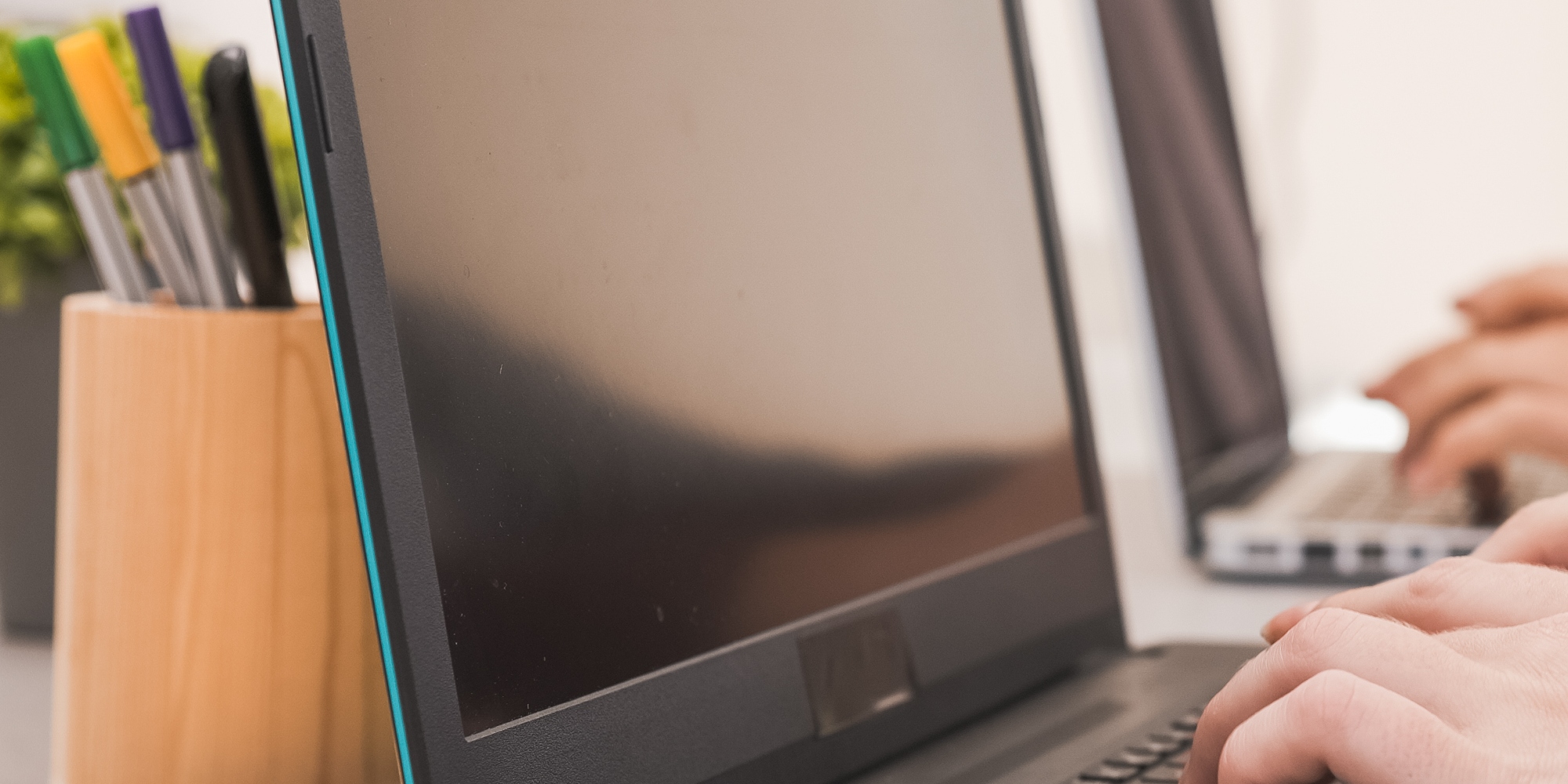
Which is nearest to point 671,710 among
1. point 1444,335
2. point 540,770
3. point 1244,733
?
point 540,770

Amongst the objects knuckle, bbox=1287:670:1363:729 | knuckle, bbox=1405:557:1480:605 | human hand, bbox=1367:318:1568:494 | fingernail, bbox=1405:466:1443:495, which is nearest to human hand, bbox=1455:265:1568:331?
human hand, bbox=1367:318:1568:494

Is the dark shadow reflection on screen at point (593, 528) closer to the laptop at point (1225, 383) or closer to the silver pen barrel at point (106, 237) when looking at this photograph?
the silver pen barrel at point (106, 237)

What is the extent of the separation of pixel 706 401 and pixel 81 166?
8.4 inches

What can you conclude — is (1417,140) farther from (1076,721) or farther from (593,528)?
(593,528)

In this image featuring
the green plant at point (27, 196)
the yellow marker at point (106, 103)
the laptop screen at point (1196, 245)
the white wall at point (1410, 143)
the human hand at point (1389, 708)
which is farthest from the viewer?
the white wall at point (1410, 143)

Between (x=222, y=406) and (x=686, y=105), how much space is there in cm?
16

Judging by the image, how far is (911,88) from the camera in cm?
46

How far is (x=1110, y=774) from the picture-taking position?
1.17 feet

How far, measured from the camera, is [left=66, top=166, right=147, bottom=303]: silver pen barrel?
368mm

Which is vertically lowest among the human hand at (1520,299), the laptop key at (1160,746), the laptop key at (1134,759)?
the laptop key at (1160,746)

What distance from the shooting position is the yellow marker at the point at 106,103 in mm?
353

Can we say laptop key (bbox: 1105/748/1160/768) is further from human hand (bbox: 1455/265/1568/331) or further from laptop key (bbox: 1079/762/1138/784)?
human hand (bbox: 1455/265/1568/331)

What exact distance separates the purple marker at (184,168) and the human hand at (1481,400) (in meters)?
0.67

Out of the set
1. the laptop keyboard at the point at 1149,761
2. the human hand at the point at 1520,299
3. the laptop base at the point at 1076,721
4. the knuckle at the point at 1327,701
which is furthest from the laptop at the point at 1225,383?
the knuckle at the point at 1327,701
